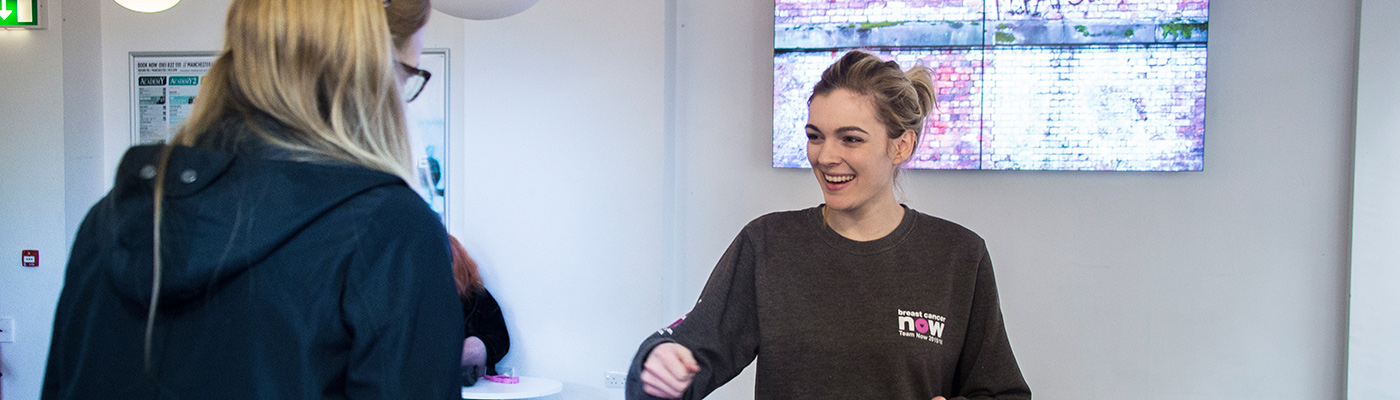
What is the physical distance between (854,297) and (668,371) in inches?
14.8

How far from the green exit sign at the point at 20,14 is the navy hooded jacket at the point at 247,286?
341cm

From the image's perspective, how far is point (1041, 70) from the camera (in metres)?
3.01

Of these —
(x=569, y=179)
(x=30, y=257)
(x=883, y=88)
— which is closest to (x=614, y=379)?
(x=569, y=179)

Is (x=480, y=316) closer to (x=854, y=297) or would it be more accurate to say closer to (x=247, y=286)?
(x=854, y=297)

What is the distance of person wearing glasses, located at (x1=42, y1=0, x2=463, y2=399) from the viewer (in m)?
0.88

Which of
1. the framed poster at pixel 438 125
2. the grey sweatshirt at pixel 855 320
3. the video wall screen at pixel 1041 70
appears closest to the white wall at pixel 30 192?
the framed poster at pixel 438 125

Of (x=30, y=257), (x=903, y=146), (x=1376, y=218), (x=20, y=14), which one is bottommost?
(x=30, y=257)

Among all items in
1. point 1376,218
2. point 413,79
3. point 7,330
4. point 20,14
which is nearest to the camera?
point 413,79

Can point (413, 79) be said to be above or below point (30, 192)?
above

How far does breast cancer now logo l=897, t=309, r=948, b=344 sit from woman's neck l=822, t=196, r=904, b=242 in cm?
17

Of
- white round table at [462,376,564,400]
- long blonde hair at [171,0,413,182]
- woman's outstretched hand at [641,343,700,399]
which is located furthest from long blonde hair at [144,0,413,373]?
white round table at [462,376,564,400]

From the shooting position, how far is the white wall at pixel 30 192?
11.8ft

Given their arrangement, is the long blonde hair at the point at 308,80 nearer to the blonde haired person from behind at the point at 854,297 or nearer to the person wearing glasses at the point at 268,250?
the person wearing glasses at the point at 268,250

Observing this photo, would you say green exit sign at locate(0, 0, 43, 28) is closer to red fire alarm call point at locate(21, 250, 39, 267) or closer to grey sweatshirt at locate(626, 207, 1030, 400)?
red fire alarm call point at locate(21, 250, 39, 267)
